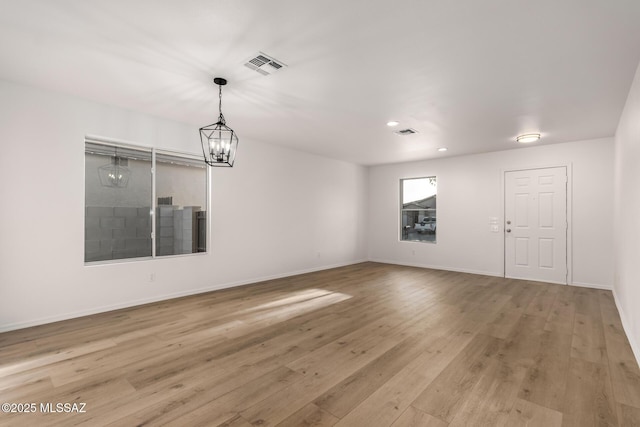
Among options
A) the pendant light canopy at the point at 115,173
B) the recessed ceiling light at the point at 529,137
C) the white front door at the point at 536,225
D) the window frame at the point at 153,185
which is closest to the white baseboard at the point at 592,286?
the white front door at the point at 536,225

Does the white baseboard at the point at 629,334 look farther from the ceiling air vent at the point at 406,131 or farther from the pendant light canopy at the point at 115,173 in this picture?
the pendant light canopy at the point at 115,173

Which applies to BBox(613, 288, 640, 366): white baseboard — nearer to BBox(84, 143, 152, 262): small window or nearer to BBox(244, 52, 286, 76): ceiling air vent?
BBox(244, 52, 286, 76): ceiling air vent

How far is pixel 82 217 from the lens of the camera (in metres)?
3.76

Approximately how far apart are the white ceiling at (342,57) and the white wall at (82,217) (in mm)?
378

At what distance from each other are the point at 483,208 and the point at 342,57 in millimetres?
5255

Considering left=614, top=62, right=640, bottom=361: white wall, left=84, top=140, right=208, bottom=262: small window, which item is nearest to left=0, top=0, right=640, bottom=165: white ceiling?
left=614, top=62, right=640, bottom=361: white wall

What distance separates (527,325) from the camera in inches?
139

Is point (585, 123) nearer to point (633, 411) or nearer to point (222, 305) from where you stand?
point (633, 411)

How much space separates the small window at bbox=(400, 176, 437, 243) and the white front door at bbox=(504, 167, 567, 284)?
1.60m

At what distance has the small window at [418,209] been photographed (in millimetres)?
7492

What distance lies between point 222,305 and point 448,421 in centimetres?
319

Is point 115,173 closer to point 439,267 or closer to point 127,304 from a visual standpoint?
point 127,304

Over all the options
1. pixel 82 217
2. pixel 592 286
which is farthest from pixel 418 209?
pixel 82 217

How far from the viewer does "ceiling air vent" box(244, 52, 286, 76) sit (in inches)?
107
